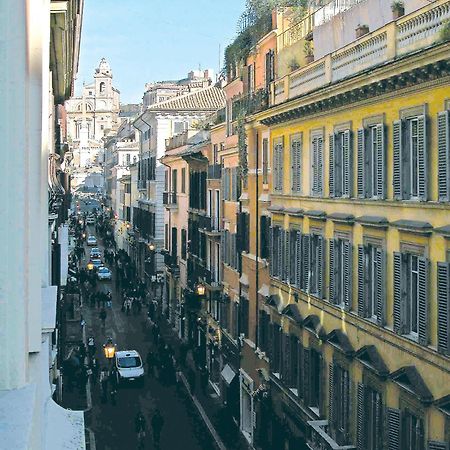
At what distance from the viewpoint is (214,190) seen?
1491 inches

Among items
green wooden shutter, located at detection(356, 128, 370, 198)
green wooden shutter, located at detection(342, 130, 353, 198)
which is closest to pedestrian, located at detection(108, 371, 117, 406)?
green wooden shutter, located at detection(342, 130, 353, 198)

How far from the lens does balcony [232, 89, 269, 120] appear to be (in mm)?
27133

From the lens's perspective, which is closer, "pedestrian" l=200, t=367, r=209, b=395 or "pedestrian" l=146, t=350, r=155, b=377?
"pedestrian" l=200, t=367, r=209, b=395

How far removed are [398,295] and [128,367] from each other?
895 inches

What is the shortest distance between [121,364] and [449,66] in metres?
26.3

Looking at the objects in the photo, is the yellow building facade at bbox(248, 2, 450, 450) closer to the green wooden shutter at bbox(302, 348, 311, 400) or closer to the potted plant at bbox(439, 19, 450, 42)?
the green wooden shutter at bbox(302, 348, 311, 400)

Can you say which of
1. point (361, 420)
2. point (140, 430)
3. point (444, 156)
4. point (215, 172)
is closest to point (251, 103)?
point (215, 172)

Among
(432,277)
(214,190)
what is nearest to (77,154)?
(214,190)

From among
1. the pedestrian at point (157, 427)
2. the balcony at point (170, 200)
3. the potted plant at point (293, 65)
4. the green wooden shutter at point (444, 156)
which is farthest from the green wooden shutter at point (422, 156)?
the balcony at point (170, 200)

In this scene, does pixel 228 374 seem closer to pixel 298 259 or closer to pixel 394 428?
pixel 298 259

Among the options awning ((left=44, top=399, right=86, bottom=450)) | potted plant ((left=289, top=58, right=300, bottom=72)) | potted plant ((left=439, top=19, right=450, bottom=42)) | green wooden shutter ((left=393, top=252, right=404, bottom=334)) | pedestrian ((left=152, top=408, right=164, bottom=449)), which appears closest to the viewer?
awning ((left=44, top=399, right=86, bottom=450))

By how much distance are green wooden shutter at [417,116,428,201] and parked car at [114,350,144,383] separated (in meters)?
23.6

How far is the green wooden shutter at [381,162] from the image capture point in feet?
54.6

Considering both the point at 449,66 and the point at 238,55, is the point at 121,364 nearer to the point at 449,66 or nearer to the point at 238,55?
the point at 238,55
